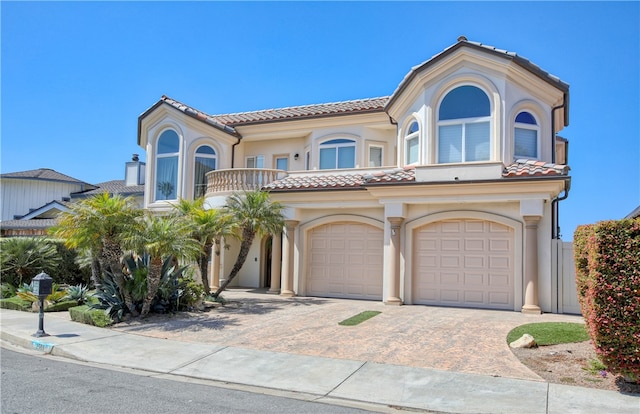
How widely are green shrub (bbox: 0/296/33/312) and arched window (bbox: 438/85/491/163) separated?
13.6 m

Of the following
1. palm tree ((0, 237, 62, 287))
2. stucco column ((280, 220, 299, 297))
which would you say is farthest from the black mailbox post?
stucco column ((280, 220, 299, 297))

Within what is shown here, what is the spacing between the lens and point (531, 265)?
558 inches

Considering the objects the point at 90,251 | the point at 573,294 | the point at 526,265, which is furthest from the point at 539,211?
the point at 90,251

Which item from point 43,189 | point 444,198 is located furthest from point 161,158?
point 43,189

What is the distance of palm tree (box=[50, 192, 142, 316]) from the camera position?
12.8 meters

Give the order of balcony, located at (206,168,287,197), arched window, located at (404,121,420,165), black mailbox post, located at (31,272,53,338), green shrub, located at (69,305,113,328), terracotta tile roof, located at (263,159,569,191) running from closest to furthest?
black mailbox post, located at (31,272,53,338)
green shrub, located at (69,305,113,328)
terracotta tile roof, located at (263,159,569,191)
arched window, located at (404,121,420,165)
balcony, located at (206,168,287,197)

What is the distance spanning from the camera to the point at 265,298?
56.7 ft

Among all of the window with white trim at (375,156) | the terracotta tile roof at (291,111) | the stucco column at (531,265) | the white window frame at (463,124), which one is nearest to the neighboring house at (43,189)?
the terracotta tile roof at (291,111)

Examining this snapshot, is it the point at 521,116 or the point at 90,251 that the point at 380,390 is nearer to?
the point at 90,251

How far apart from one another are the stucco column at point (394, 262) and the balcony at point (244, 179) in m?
5.34

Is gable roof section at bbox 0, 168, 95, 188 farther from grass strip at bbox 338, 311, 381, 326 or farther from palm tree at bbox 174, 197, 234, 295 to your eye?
grass strip at bbox 338, 311, 381, 326

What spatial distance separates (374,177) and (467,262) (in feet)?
12.5

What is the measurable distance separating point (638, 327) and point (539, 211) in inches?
289

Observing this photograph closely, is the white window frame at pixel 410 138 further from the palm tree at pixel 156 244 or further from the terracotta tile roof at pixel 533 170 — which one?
the palm tree at pixel 156 244
